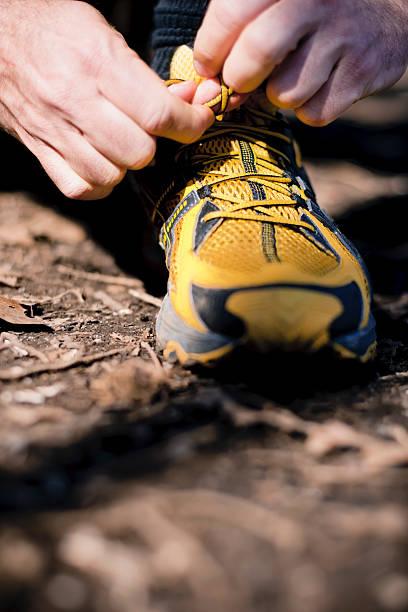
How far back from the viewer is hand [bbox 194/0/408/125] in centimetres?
99

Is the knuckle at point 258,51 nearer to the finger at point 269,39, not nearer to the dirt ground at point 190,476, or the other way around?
the finger at point 269,39

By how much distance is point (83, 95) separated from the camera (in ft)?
3.49

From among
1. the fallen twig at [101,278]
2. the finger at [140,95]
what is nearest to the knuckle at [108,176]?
the finger at [140,95]

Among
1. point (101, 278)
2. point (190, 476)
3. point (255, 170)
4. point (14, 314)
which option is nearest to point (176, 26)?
point (255, 170)

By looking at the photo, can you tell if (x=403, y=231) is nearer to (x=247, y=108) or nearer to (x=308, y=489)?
(x=247, y=108)

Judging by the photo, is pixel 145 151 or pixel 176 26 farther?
pixel 176 26

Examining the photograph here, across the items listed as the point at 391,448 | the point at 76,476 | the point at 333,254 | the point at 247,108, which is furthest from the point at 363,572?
the point at 247,108

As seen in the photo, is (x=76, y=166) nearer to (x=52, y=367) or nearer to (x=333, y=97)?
(x=52, y=367)

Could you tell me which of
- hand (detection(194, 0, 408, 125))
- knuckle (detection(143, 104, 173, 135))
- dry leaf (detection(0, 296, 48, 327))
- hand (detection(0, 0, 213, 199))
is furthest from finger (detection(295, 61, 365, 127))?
dry leaf (detection(0, 296, 48, 327))

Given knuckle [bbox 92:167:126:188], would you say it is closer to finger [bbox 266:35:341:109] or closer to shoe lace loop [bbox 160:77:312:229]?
shoe lace loop [bbox 160:77:312:229]

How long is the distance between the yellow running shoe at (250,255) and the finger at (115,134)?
19 centimetres

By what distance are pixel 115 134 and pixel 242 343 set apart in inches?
20.5

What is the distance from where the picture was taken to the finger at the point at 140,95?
39.7 inches

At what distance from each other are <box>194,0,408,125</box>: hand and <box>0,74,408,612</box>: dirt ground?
1.96ft
